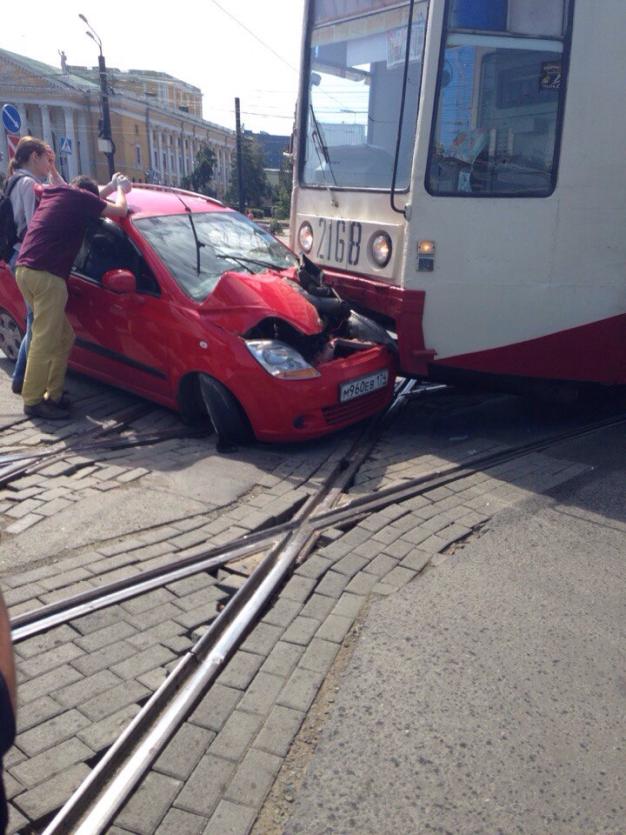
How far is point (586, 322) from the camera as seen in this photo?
20.3 ft

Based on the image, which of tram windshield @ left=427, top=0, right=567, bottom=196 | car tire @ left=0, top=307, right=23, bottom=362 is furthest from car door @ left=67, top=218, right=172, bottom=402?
A: tram windshield @ left=427, top=0, right=567, bottom=196

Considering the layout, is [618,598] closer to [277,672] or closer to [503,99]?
[277,672]

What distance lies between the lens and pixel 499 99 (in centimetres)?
585

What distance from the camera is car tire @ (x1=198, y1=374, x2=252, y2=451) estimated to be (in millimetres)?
5914

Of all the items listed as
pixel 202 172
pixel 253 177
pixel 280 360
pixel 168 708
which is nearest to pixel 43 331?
pixel 280 360

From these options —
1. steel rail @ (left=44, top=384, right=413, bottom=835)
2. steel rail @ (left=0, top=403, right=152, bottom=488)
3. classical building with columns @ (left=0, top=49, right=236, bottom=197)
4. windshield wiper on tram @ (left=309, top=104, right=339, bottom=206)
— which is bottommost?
steel rail @ (left=0, top=403, right=152, bottom=488)

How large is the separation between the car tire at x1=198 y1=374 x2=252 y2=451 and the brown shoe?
1.37m

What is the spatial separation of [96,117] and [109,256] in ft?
246

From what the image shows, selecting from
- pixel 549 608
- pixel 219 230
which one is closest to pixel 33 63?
pixel 219 230

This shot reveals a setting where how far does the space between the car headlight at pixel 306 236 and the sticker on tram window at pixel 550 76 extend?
8.00 feet

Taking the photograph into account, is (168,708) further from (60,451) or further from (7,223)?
(7,223)

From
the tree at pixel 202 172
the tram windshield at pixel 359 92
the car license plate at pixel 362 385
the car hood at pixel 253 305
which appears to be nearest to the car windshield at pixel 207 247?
the car hood at pixel 253 305

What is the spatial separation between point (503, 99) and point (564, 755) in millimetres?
4659

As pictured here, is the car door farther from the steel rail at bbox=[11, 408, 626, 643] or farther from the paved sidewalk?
the paved sidewalk
